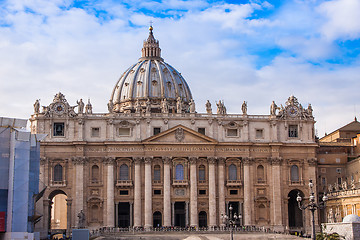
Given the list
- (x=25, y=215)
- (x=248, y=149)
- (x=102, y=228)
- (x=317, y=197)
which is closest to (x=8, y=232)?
(x=25, y=215)

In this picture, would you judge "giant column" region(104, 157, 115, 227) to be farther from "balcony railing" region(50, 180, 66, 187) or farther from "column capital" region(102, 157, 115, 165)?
"balcony railing" region(50, 180, 66, 187)

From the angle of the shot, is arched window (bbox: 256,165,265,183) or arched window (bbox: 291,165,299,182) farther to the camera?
arched window (bbox: 291,165,299,182)

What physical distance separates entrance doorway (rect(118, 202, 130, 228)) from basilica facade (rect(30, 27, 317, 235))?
132 millimetres

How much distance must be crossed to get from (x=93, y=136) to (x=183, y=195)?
551 inches

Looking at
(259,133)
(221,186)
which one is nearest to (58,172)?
(221,186)

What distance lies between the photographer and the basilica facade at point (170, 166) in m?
86.5

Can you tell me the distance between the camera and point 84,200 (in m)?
86.0

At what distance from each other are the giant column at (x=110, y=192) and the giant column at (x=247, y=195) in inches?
672

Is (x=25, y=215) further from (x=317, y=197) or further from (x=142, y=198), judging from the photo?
(x=317, y=197)

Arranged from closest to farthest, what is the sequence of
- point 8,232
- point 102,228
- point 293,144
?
point 8,232 < point 102,228 < point 293,144

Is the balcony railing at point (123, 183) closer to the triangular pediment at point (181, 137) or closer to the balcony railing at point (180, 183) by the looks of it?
the balcony railing at point (180, 183)

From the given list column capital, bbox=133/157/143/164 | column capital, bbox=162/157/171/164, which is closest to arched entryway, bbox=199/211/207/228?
column capital, bbox=162/157/171/164

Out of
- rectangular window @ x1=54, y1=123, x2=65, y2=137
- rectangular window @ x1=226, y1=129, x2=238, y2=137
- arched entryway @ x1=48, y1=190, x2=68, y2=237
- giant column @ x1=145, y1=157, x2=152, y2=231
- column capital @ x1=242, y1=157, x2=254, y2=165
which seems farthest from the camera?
arched entryway @ x1=48, y1=190, x2=68, y2=237

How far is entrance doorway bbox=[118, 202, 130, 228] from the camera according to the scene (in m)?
89.1
